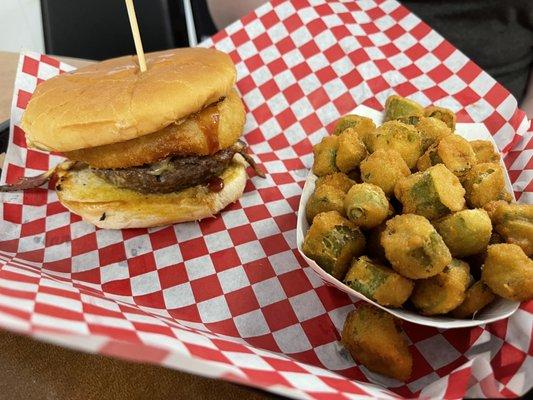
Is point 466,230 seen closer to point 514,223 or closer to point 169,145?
point 514,223

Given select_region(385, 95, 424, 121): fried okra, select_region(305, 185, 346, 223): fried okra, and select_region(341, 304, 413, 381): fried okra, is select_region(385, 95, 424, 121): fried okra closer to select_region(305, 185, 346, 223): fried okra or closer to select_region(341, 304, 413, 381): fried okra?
select_region(305, 185, 346, 223): fried okra

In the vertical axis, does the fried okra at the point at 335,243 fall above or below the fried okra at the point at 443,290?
above

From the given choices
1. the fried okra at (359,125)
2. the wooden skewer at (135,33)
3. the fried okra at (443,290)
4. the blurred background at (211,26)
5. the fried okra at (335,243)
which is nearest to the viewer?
the fried okra at (443,290)

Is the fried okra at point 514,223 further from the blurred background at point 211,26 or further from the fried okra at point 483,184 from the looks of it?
the blurred background at point 211,26

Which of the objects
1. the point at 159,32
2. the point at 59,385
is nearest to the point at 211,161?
the point at 59,385

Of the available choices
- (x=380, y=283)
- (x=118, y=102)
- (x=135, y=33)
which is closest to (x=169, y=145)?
(x=118, y=102)

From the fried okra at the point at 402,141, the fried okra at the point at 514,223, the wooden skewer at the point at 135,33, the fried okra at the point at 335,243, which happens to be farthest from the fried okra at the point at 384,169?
the wooden skewer at the point at 135,33
